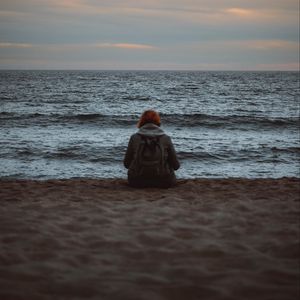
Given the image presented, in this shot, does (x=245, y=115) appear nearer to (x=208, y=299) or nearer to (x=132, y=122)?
(x=132, y=122)

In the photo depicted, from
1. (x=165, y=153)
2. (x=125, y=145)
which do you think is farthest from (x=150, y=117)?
(x=125, y=145)

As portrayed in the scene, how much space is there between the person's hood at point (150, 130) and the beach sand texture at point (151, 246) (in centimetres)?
104

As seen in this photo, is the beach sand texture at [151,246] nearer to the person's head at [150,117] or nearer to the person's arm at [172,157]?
the person's arm at [172,157]

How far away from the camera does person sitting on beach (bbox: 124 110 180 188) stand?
608 cm

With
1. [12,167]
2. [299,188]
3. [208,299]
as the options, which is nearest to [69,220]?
[208,299]

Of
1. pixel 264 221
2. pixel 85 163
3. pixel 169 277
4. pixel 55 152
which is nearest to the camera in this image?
pixel 169 277

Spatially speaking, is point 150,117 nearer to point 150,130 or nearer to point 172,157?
point 150,130

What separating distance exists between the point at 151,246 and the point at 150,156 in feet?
8.32

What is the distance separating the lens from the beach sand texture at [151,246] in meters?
2.95

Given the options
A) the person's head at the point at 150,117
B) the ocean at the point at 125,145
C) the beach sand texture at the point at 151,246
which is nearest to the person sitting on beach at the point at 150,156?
the person's head at the point at 150,117

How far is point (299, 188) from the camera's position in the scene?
6.48 metres

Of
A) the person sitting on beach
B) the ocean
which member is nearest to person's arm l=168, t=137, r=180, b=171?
the person sitting on beach

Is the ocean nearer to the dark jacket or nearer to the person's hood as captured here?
the dark jacket

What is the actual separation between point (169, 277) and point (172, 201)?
2.46 m
